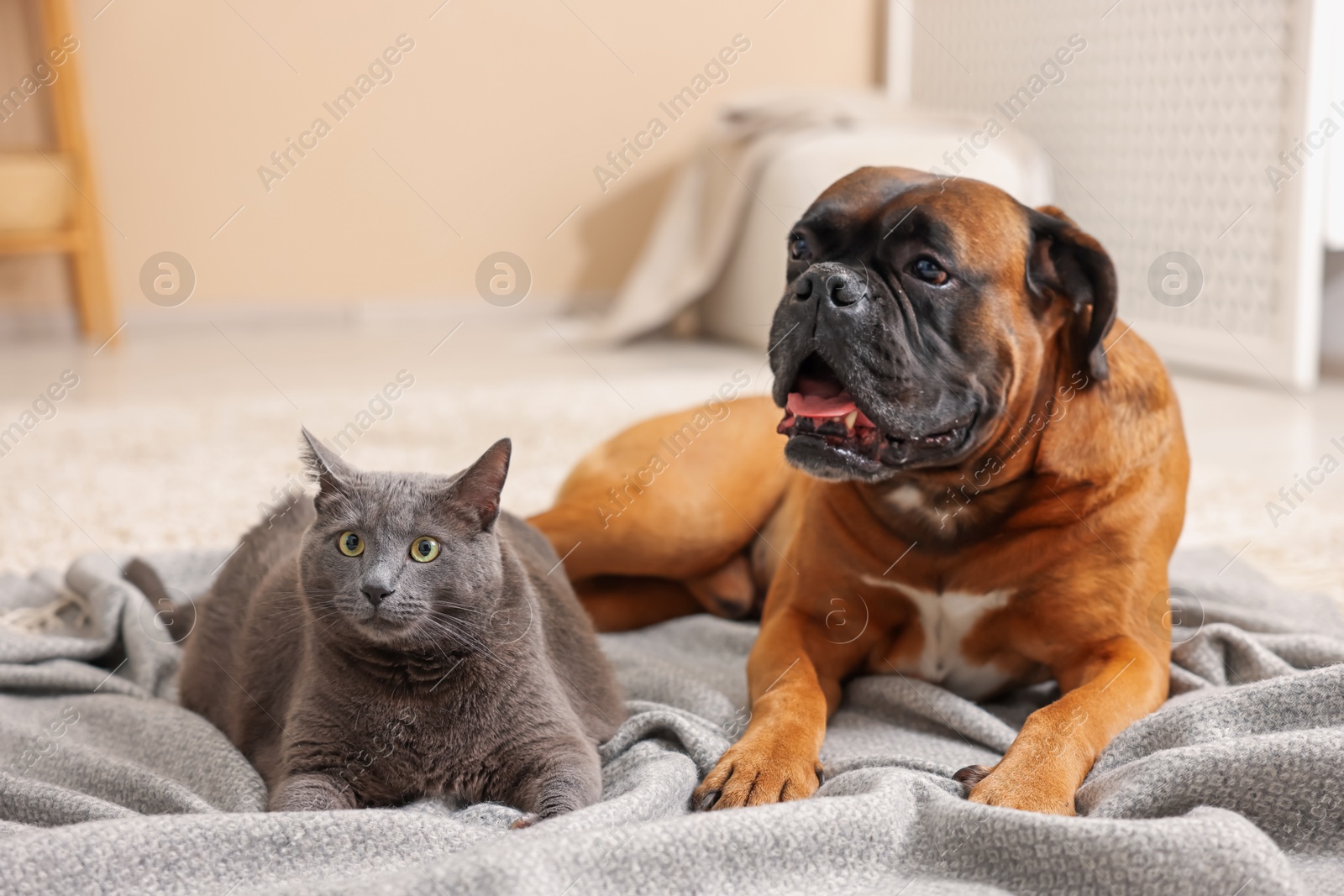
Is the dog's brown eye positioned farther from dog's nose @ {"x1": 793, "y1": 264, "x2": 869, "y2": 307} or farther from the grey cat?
the grey cat

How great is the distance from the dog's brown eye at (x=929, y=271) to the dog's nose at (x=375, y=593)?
2.55 feet

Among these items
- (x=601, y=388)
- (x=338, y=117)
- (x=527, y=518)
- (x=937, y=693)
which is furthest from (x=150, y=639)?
(x=338, y=117)

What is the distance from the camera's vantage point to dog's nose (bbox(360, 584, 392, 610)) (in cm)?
124

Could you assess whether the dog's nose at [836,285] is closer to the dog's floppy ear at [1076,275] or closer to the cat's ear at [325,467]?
the dog's floppy ear at [1076,275]

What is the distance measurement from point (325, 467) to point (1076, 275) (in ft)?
3.23

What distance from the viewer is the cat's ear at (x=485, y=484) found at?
1.32 m

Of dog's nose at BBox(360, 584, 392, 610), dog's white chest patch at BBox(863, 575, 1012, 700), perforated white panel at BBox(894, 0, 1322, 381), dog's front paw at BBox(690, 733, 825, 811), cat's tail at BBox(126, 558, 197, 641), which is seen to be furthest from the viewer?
perforated white panel at BBox(894, 0, 1322, 381)

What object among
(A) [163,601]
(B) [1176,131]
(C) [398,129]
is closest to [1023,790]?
(A) [163,601]

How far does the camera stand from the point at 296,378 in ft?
14.7

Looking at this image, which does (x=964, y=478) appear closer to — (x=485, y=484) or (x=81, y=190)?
(x=485, y=484)

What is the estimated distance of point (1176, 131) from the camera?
451 centimetres

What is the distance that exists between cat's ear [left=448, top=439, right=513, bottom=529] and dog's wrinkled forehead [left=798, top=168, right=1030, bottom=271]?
59 cm

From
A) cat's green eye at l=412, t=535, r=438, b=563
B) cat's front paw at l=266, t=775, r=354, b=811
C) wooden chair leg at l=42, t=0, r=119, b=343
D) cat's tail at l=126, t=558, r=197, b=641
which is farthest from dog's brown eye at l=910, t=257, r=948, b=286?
wooden chair leg at l=42, t=0, r=119, b=343

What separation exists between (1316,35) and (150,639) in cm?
379
